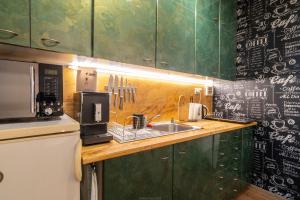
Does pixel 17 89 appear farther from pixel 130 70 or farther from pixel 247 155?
pixel 247 155

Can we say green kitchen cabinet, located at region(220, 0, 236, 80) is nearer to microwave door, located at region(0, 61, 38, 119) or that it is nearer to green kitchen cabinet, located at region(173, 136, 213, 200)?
green kitchen cabinet, located at region(173, 136, 213, 200)

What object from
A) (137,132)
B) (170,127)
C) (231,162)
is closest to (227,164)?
(231,162)

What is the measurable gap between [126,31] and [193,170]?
1.30 meters

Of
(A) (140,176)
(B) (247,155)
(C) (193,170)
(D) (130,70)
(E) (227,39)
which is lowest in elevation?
(B) (247,155)

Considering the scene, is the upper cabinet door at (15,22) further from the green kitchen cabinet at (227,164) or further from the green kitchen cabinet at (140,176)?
the green kitchen cabinet at (227,164)

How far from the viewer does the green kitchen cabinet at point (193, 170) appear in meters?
1.34

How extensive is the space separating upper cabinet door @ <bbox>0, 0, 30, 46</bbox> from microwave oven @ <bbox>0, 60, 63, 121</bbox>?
12cm

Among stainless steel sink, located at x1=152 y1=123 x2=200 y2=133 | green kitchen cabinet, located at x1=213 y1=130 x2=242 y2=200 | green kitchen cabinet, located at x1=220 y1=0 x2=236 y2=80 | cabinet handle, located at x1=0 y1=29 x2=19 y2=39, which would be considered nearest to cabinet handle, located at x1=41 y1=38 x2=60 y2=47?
cabinet handle, located at x1=0 y1=29 x2=19 y2=39

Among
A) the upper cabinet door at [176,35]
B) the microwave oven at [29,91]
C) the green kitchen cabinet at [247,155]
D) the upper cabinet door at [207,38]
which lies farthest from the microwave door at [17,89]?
the green kitchen cabinet at [247,155]

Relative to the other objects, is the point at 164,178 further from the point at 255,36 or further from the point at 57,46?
the point at 255,36

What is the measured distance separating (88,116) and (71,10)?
679 mm

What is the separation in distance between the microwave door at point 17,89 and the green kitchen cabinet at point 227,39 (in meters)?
2.11

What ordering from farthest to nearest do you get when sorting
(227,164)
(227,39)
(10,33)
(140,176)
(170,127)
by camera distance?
(227,39) → (170,127) → (227,164) → (140,176) → (10,33)

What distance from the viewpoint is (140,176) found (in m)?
1.11
